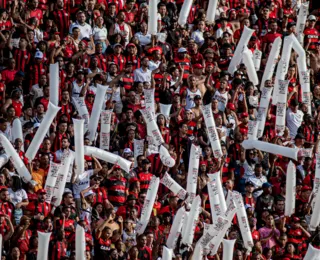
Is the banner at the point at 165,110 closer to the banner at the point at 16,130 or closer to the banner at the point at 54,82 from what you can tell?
the banner at the point at 54,82

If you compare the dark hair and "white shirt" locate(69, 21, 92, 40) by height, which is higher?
"white shirt" locate(69, 21, 92, 40)

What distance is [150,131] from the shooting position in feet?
75.5

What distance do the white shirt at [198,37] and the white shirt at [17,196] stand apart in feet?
17.5

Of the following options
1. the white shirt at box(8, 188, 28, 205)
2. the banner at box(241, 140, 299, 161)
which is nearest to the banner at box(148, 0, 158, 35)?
the banner at box(241, 140, 299, 161)

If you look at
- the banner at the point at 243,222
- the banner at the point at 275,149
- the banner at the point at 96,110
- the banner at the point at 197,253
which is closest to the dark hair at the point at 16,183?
the banner at the point at 96,110

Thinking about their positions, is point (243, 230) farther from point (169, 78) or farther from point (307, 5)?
point (307, 5)

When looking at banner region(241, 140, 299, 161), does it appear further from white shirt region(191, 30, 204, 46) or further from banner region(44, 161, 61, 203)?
banner region(44, 161, 61, 203)

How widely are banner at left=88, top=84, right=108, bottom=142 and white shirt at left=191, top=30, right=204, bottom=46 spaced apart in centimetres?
308

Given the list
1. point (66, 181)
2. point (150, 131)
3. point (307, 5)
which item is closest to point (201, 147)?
point (150, 131)

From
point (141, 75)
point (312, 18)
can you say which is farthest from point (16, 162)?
point (312, 18)

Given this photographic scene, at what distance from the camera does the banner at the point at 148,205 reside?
21719 mm

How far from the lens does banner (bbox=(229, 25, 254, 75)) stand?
2517 cm

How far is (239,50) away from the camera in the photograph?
25.2 meters

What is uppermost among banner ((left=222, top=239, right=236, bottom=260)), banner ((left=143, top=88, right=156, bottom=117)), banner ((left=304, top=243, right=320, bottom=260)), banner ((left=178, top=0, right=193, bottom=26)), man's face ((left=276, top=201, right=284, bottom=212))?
banner ((left=178, top=0, right=193, bottom=26))
